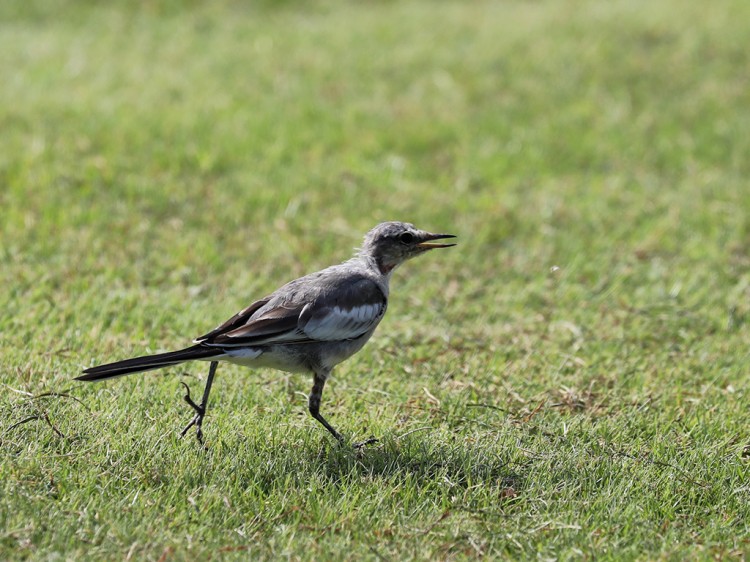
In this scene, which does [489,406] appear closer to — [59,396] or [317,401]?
[317,401]

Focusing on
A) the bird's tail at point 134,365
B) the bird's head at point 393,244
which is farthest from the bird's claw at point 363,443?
the bird's head at point 393,244

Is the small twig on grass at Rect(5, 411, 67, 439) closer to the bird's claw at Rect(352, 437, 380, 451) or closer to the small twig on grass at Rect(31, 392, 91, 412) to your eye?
the small twig on grass at Rect(31, 392, 91, 412)

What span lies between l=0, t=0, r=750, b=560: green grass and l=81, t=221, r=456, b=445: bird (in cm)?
38

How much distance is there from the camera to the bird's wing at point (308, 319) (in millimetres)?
5383

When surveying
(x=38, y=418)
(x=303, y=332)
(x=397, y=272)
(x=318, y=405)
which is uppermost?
(x=303, y=332)

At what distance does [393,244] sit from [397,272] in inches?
95.7

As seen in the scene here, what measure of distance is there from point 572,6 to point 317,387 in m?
10.5

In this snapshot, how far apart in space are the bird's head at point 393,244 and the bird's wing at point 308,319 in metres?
0.38

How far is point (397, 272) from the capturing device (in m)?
8.69

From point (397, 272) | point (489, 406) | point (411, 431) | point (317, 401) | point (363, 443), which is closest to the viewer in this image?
point (363, 443)

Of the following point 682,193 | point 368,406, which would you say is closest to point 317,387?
point 368,406

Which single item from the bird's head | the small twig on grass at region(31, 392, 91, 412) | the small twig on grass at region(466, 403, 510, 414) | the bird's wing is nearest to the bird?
the bird's wing

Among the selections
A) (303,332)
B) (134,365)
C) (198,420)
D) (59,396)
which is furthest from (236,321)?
(59,396)

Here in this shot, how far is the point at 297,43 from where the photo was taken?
13.3 metres
